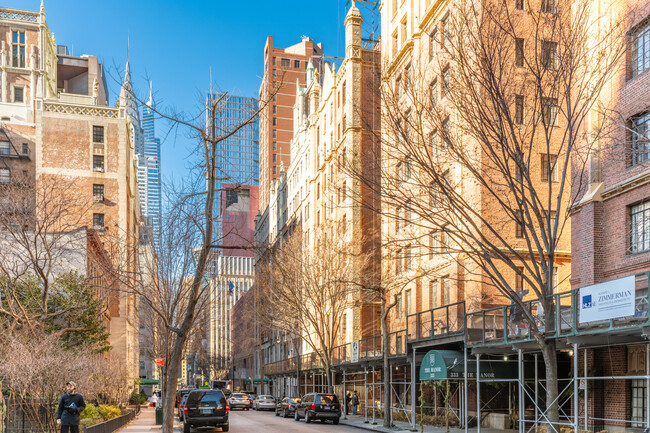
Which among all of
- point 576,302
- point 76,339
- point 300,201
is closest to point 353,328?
point 76,339

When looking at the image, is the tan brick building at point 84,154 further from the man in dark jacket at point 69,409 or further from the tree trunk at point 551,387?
the tree trunk at point 551,387

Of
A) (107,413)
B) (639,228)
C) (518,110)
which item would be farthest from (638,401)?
(107,413)

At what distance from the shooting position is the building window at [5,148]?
219 feet

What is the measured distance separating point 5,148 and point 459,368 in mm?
56472

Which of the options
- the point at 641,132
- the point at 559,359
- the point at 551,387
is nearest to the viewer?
the point at 551,387

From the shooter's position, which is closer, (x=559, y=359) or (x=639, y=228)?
(x=639, y=228)

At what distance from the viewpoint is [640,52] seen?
2275cm

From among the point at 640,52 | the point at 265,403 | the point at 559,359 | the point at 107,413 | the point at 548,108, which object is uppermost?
the point at 640,52

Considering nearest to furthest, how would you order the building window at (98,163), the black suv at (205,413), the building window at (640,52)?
1. the building window at (640,52)
2. the black suv at (205,413)
3. the building window at (98,163)

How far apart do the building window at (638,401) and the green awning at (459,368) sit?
16.0 ft

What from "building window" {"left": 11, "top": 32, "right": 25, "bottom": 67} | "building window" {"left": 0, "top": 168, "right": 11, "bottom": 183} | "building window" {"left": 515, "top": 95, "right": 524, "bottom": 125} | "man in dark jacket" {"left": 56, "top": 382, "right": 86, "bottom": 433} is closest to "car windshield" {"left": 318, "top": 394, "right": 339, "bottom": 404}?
"building window" {"left": 515, "top": 95, "right": 524, "bottom": 125}

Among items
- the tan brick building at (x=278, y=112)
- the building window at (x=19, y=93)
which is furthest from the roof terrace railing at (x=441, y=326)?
the tan brick building at (x=278, y=112)

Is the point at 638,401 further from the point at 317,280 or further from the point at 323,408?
the point at 317,280

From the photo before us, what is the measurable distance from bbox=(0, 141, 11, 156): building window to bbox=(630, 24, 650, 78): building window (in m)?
59.7
